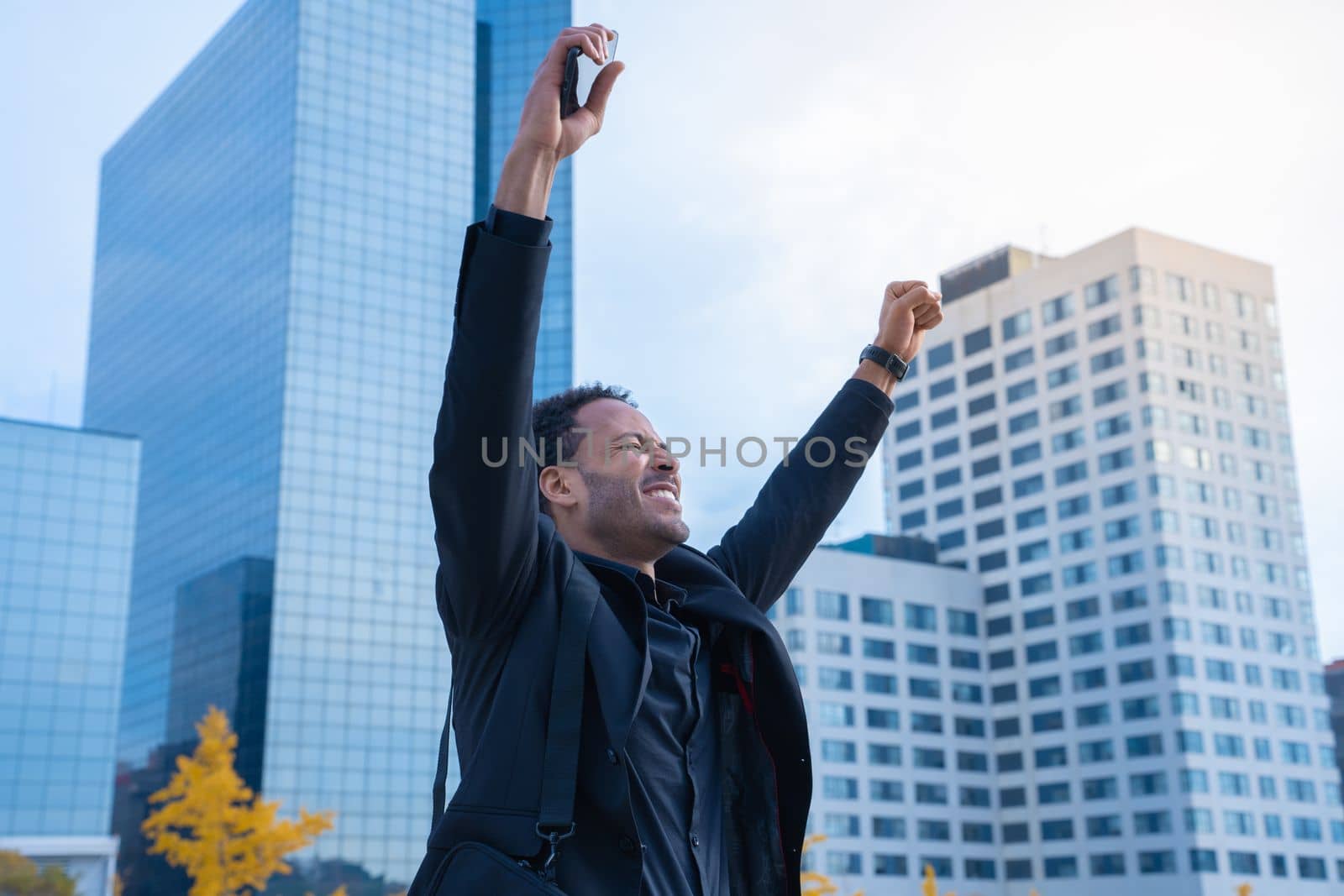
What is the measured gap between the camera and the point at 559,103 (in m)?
2.84

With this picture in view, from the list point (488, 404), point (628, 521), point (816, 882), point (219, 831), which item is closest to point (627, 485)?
point (628, 521)

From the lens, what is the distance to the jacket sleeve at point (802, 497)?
3.79m

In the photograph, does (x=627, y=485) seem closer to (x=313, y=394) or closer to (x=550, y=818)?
(x=550, y=818)

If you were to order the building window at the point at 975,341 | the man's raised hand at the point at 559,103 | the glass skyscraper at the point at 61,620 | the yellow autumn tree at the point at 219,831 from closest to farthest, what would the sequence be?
the man's raised hand at the point at 559,103, the yellow autumn tree at the point at 219,831, the glass skyscraper at the point at 61,620, the building window at the point at 975,341

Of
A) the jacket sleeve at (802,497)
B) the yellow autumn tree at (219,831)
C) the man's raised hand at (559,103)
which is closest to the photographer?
the man's raised hand at (559,103)

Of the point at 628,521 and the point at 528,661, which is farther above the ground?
the point at 628,521

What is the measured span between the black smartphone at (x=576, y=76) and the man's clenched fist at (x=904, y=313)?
1232 mm

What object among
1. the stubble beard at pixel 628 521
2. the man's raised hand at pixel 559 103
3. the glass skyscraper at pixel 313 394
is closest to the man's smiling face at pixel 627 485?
the stubble beard at pixel 628 521

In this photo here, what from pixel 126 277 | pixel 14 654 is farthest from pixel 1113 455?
pixel 126 277

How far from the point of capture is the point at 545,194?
2809 millimetres

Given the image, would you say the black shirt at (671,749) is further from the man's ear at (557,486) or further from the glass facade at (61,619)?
the glass facade at (61,619)

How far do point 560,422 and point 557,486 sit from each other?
179mm

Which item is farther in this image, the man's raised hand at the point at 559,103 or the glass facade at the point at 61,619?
the glass facade at the point at 61,619

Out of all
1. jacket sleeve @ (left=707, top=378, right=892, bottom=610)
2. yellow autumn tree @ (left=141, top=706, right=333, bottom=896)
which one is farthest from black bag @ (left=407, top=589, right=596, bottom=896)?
yellow autumn tree @ (left=141, top=706, right=333, bottom=896)
